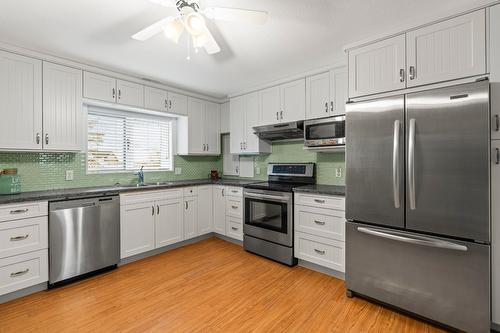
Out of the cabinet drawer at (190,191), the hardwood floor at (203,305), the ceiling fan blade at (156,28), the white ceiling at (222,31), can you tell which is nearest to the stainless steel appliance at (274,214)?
the hardwood floor at (203,305)

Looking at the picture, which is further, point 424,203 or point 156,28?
point 424,203

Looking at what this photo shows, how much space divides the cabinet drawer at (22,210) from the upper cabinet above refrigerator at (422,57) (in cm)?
321

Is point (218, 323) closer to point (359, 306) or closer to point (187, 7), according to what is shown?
point (359, 306)

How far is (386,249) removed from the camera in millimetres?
2129

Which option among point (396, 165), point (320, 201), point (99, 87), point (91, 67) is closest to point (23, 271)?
point (99, 87)

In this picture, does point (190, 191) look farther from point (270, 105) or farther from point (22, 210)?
point (22, 210)

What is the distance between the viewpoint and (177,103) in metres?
3.96

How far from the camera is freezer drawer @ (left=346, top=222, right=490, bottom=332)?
5.77 ft

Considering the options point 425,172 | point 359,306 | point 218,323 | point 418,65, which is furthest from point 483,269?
point 218,323

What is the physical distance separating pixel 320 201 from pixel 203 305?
1.57 metres

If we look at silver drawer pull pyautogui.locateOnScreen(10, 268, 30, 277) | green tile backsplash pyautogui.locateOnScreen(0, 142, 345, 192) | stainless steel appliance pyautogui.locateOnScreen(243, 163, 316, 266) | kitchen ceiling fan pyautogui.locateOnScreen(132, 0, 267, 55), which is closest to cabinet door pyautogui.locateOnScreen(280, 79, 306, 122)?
green tile backsplash pyautogui.locateOnScreen(0, 142, 345, 192)

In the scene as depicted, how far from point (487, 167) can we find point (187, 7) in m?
2.28

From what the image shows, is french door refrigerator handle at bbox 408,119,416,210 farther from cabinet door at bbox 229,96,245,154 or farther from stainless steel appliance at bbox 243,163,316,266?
cabinet door at bbox 229,96,245,154

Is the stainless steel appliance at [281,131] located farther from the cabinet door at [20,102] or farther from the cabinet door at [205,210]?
the cabinet door at [20,102]
